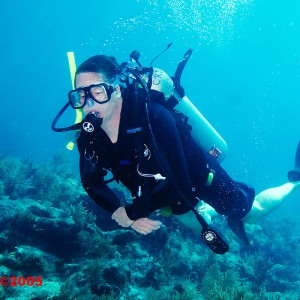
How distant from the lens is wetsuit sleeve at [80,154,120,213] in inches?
147

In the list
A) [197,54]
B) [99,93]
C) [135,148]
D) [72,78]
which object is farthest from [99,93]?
[197,54]

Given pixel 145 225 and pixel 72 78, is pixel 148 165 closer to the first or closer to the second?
pixel 145 225

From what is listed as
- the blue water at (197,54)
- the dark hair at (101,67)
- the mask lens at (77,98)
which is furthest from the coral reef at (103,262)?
the blue water at (197,54)

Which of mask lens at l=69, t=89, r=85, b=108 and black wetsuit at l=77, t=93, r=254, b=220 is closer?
black wetsuit at l=77, t=93, r=254, b=220

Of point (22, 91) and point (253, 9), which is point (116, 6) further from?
point (22, 91)

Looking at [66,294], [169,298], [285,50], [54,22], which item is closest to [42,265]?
[66,294]

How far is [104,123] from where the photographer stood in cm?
375

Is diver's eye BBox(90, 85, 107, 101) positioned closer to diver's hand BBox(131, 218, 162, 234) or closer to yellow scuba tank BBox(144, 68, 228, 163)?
diver's hand BBox(131, 218, 162, 234)

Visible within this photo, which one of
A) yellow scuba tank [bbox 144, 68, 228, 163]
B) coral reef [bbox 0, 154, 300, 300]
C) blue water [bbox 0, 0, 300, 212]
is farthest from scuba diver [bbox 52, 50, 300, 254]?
blue water [bbox 0, 0, 300, 212]

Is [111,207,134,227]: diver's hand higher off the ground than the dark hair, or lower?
lower

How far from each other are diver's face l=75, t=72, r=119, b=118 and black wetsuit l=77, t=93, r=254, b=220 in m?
0.20

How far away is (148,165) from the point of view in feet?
11.2

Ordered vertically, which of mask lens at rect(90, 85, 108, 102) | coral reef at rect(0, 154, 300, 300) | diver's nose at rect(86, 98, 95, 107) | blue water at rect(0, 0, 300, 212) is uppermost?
blue water at rect(0, 0, 300, 212)

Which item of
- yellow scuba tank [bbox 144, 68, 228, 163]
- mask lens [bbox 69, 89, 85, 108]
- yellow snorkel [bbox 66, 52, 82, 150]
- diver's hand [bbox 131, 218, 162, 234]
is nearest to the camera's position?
diver's hand [bbox 131, 218, 162, 234]
